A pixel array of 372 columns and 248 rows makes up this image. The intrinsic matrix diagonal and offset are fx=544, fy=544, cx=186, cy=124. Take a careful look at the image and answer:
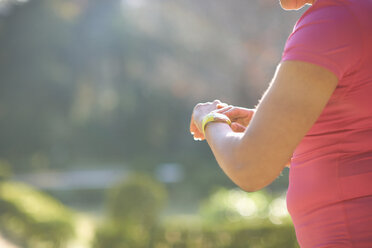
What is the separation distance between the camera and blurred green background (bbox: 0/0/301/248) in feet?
44.0

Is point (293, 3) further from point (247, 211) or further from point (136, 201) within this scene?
point (136, 201)

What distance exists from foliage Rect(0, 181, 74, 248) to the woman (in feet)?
28.0

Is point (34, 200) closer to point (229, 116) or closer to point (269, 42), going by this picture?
point (269, 42)

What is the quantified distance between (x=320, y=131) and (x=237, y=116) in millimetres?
277

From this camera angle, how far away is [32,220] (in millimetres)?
9719

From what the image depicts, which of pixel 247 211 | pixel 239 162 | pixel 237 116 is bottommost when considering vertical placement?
pixel 239 162

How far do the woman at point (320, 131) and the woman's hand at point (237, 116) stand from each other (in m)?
0.09

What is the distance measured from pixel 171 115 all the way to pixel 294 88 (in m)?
27.1

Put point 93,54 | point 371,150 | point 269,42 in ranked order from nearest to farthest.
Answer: point 371,150, point 269,42, point 93,54

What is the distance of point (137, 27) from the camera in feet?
84.8

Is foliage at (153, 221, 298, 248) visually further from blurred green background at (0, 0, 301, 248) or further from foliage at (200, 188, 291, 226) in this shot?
blurred green background at (0, 0, 301, 248)

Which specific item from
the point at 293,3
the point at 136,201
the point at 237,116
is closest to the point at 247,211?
the point at 136,201

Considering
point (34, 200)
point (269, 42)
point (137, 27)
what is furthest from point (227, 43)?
point (137, 27)

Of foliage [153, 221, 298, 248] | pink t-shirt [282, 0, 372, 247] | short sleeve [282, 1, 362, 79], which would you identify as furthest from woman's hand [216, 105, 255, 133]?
foliage [153, 221, 298, 248]
